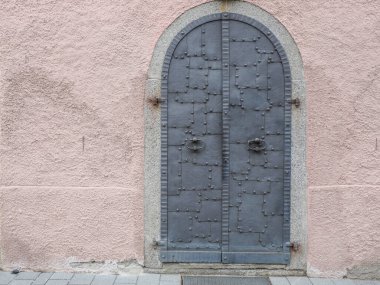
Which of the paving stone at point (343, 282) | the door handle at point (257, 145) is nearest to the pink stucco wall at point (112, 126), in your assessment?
the paving stone at point (343, 282)

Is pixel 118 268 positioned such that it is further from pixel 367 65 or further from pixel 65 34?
pixel 367 65

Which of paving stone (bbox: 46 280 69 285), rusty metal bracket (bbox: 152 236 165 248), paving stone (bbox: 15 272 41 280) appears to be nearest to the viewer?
paving stone (bbox: 46 280 69 285)

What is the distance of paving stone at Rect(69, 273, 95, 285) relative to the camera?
3904mm

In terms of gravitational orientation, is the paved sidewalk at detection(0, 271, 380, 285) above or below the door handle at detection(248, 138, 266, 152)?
below

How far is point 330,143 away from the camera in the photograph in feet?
13.2

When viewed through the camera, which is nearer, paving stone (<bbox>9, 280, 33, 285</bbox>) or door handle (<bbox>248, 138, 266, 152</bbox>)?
paving stone (<bbox>9, 280, 33, 285</bbox>)

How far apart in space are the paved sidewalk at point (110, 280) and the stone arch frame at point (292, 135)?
0.41 feet

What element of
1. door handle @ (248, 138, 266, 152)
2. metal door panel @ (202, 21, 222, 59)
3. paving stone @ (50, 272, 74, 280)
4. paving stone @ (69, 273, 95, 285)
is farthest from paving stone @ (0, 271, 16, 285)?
metal door panel @ (202, 21, 222, 59)

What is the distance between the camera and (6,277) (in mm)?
4012

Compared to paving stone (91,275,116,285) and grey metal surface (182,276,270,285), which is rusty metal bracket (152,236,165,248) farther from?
paving stone (91,275,116,285)

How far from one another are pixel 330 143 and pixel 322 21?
1088 mm

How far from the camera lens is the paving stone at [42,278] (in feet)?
12.8

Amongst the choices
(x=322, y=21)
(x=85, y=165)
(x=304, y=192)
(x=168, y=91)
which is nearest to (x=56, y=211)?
(x=85, y=165)

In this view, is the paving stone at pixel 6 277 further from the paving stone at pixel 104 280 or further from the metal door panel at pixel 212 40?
the metal door panel at pixel 212 40
